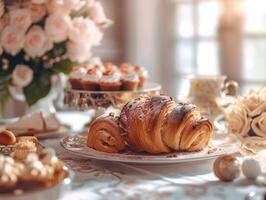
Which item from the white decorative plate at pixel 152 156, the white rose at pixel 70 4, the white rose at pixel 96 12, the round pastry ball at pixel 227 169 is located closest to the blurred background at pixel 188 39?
the white rose at pixel 96 12

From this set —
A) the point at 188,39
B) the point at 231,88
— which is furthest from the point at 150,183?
the point at 188,39

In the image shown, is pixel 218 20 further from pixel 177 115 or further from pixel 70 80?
pixel 177 115

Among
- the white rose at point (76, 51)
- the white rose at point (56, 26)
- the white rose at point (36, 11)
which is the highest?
the white rose at point (36, 11)

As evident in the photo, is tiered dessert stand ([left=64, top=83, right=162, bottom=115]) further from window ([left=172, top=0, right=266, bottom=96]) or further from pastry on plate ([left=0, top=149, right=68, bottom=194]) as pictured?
window ([left=172, top=0, right=266, bottom=96])

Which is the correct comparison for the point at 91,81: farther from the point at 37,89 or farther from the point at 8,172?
the point at 8,172

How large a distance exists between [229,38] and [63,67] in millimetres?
1726

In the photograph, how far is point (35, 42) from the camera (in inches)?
59.4

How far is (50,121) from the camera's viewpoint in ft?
4.94

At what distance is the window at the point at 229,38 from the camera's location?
3104 mm

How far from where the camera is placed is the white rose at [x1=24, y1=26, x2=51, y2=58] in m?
1.51

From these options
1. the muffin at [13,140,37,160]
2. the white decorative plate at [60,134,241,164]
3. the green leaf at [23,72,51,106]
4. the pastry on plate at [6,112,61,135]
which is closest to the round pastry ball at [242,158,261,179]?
the white decorative plate at [60,134,241,164]

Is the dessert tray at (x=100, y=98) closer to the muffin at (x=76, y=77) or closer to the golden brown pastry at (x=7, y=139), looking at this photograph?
the muffin at (x=76, y=77)

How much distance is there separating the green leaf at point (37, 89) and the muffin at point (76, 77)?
11 centimetres

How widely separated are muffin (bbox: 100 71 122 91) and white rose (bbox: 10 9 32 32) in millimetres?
274
